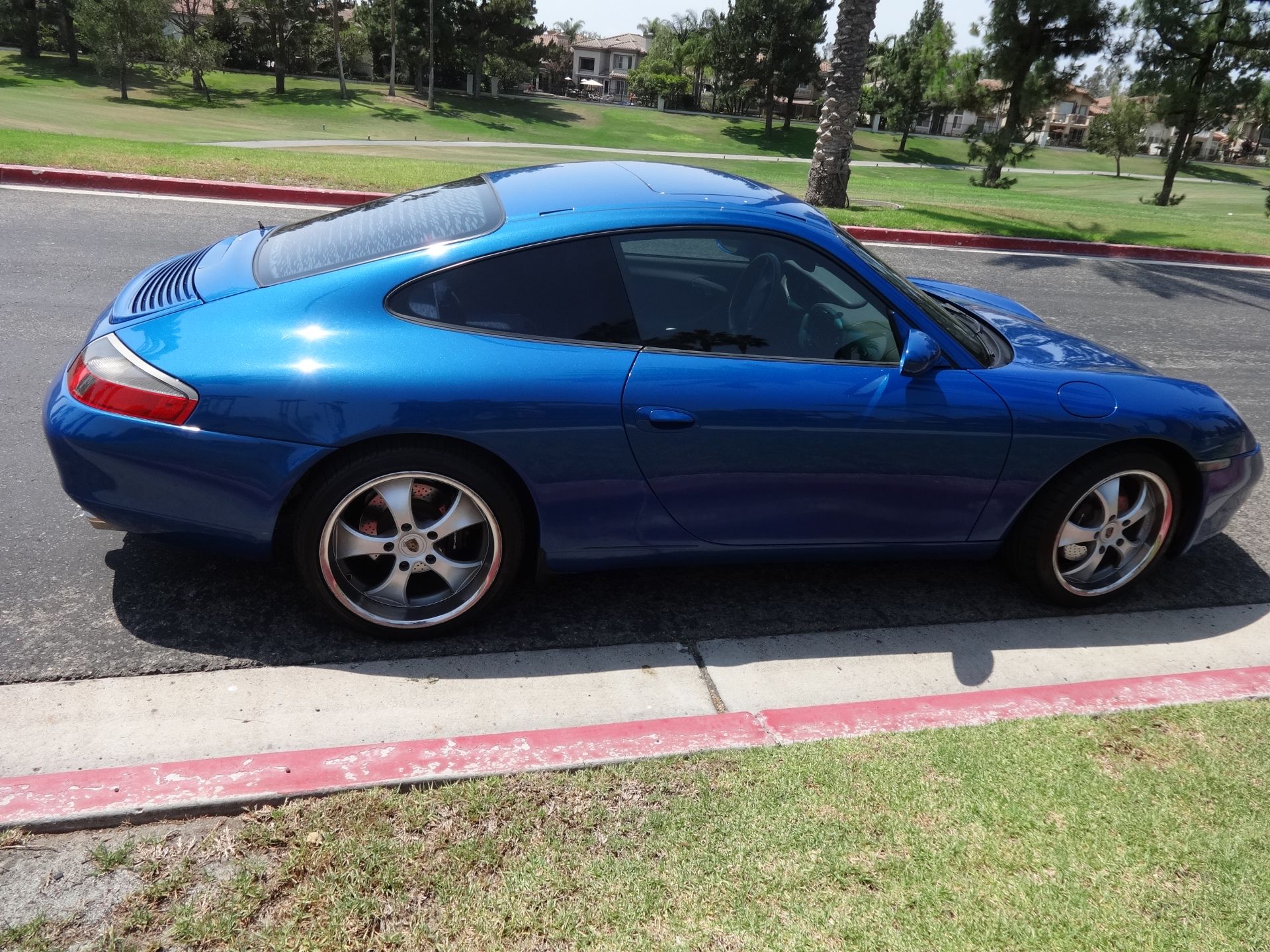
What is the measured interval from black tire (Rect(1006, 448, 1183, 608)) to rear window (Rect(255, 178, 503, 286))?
2.29 meters

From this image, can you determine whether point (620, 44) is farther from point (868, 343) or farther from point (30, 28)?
point (868, 343)

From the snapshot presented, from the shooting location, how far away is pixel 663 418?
3059mm

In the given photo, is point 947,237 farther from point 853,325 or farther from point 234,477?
point 234,477

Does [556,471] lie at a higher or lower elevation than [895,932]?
higher

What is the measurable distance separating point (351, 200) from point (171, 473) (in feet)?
29.6

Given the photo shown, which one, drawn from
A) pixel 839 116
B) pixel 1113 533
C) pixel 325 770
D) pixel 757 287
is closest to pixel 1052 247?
pixel 839 116

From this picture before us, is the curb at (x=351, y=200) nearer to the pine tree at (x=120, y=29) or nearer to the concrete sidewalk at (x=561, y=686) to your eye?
the concrete sidewalk at (x=561, y=686)

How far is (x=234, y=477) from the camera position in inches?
113

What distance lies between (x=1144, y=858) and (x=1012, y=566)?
57.2 inches

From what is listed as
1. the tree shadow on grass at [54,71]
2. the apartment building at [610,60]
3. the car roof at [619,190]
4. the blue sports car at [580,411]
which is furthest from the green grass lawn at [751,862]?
the apartment building at [610,60]

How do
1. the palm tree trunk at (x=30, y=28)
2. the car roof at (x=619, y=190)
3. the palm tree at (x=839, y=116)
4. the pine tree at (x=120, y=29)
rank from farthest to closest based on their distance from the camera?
the palm tree trunk at (x=30, y=28) → the pine tree at (x=120, y=29) → the palm tree at (x=839, y=116) → the car roof at (x=619, y=190)

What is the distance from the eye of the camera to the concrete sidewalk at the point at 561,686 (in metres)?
2.70

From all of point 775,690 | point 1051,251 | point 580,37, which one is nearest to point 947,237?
point 1051,251

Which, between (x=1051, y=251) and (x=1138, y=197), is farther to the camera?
(x=1138, y=197)
